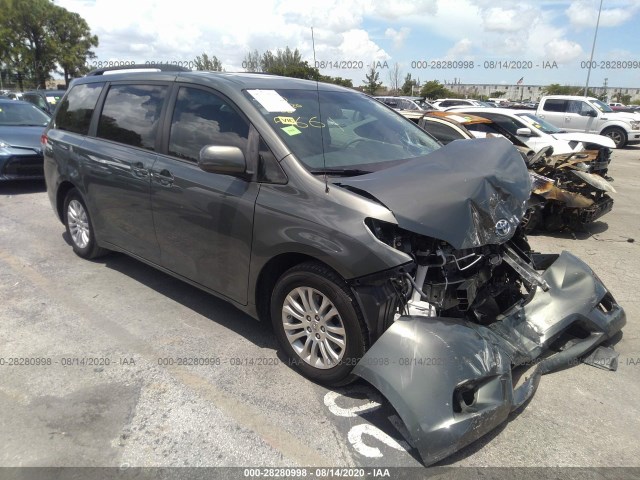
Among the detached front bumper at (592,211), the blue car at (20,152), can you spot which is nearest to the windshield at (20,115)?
the blue car at (20,152)

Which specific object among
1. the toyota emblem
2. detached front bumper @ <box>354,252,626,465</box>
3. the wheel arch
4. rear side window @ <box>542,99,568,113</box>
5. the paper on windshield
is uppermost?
rear side window @ <box>542,99,568,113</box>

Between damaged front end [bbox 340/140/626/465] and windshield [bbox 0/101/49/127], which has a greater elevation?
windshield [bbox 0/101/49/127]

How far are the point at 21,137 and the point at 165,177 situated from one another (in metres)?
Answer: 6.53

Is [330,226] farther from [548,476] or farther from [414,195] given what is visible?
[548,476]

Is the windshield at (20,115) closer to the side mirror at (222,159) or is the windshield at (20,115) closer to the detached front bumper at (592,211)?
the side mirror at (222,159)

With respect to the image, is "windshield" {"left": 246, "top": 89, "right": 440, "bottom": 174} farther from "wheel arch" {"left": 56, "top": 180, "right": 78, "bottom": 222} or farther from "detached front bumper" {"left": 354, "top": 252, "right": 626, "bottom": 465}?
"wheel arch" {"left": 56, "top": 180, "right": 78, "bottom": 222}

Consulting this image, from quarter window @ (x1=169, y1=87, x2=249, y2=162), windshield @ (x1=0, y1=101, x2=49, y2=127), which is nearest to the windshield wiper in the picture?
quarter window @ (x1=169, y1=87, x2=249, y2=162)

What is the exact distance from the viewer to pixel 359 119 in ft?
12.8

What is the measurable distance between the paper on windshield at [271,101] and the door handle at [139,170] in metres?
1.18

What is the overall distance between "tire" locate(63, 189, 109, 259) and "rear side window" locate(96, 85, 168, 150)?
0.86m

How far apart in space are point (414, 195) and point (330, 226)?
0.52m

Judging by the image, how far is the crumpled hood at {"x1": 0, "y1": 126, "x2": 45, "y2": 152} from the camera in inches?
330

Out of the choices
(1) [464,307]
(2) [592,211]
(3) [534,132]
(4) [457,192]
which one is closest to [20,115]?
(4) [457,192]

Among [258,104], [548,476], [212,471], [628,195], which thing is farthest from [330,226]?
[628,195]
